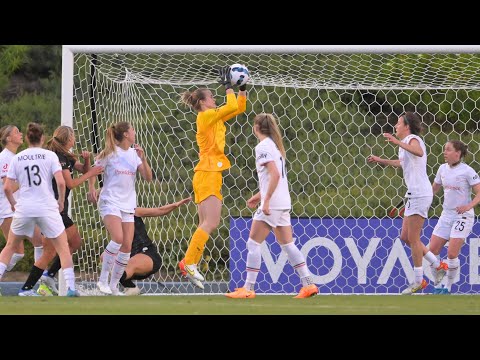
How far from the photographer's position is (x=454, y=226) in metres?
11.9

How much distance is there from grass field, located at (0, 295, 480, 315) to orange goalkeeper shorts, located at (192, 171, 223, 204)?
3.46ft

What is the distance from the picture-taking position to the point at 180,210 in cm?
1596

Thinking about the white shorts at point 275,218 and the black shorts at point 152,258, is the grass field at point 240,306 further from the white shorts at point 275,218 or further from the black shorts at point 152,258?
the black shorts at point 152,258

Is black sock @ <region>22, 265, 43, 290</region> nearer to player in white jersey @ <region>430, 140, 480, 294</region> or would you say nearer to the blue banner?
the blue banner

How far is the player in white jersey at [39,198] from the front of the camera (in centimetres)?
1004

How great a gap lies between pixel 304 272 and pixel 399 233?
267 cm

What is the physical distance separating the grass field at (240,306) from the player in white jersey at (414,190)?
2.92ft

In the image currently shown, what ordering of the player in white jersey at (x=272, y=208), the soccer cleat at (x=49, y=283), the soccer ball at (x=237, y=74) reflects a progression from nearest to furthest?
the player in white jersey at (x=272, y=208) → the soccer ball at (x=237, y=74) → the soccer cleat at (x=49, y=283)

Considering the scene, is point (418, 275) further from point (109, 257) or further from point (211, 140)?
point (109, 257)

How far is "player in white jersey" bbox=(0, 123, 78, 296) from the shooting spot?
1004cm

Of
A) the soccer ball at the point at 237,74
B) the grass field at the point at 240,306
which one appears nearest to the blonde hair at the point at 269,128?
the soccer ball at the point at 237,74
